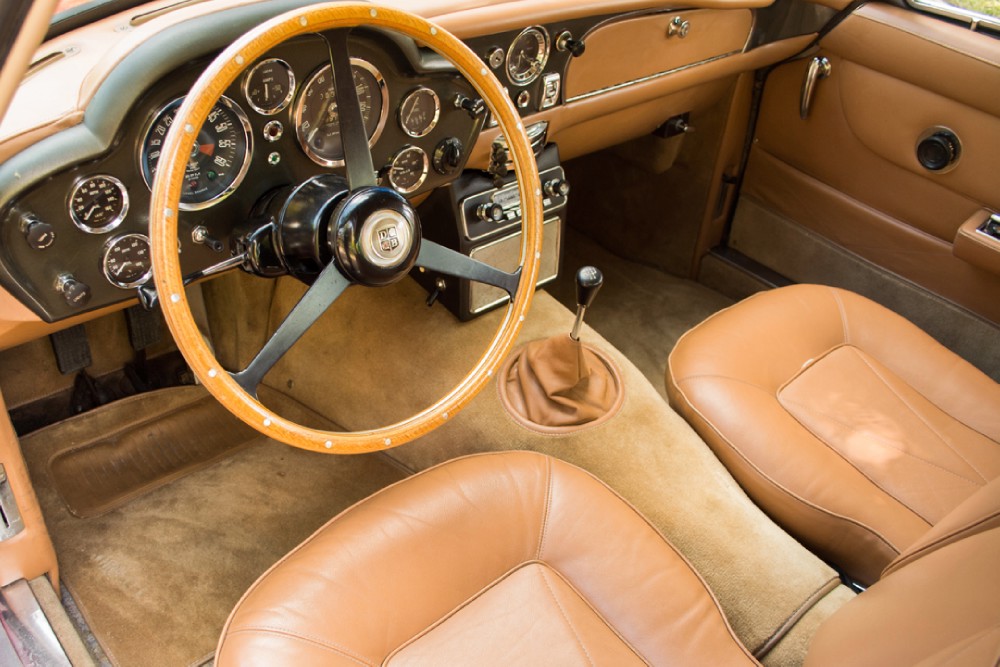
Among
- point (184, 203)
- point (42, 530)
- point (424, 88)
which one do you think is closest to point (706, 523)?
point (424, 88)

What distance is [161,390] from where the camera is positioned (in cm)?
197

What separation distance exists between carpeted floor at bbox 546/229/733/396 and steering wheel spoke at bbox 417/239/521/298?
3.52 ft

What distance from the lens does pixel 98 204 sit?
46.3 inches

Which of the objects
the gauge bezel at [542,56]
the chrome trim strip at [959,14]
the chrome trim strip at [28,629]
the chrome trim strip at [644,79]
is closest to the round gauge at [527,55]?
the gauge bezel at [542,56]

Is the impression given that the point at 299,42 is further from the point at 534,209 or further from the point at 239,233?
the point at 534,209

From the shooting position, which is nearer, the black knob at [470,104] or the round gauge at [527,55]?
the black knob at [470,104]

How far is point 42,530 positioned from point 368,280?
2.68 ft

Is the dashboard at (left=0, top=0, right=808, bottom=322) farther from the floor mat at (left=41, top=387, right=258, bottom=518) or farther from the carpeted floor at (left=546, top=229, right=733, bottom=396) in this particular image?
the carpeted floor at (left=546, top=229, right=733, bottom=396)

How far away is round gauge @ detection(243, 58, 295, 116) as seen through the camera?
1178 mm

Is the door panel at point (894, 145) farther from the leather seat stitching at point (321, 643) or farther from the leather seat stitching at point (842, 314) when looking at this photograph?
the leather seat stitching at point (321, 643)

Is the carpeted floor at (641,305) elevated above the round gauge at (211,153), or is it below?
below

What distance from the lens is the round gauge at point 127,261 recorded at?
1227 mm

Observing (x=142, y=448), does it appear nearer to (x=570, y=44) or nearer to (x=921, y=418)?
(x=570, y=44)

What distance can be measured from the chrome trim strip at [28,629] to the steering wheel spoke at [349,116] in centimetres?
89
